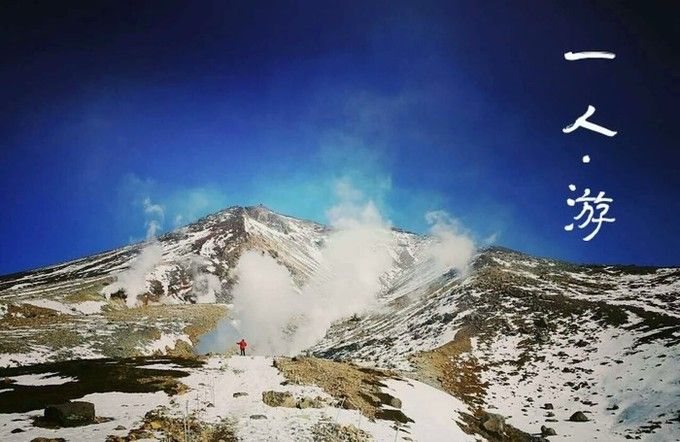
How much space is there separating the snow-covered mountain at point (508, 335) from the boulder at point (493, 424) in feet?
0.79

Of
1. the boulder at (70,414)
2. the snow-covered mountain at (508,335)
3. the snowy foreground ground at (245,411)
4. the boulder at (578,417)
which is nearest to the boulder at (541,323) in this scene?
the snow-covered mountain at (508,335)

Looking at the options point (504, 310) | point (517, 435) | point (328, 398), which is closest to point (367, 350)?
point (504, 310)

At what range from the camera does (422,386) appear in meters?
42.8

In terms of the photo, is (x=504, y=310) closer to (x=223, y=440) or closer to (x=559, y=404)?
(x=559, y=404)

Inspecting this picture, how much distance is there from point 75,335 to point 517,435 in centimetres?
6460

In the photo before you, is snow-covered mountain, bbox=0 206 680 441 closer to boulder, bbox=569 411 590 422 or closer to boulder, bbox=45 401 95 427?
boulder, bbox=569 411 590 422

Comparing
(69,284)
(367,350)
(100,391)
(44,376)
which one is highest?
(69,284)

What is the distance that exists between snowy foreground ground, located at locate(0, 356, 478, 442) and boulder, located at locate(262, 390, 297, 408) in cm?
52

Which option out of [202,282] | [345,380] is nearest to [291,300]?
[202,282]

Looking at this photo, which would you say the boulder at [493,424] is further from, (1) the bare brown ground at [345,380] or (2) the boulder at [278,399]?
(2) the boulder at [278,399]

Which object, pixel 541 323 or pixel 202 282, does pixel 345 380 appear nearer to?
pixel 541 323

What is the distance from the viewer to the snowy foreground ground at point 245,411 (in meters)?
22.5

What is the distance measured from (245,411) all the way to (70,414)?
9354 mm

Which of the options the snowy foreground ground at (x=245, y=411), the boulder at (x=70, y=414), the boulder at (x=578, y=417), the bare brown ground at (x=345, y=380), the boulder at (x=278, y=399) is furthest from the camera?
the boulder at (x=578, y=417)
